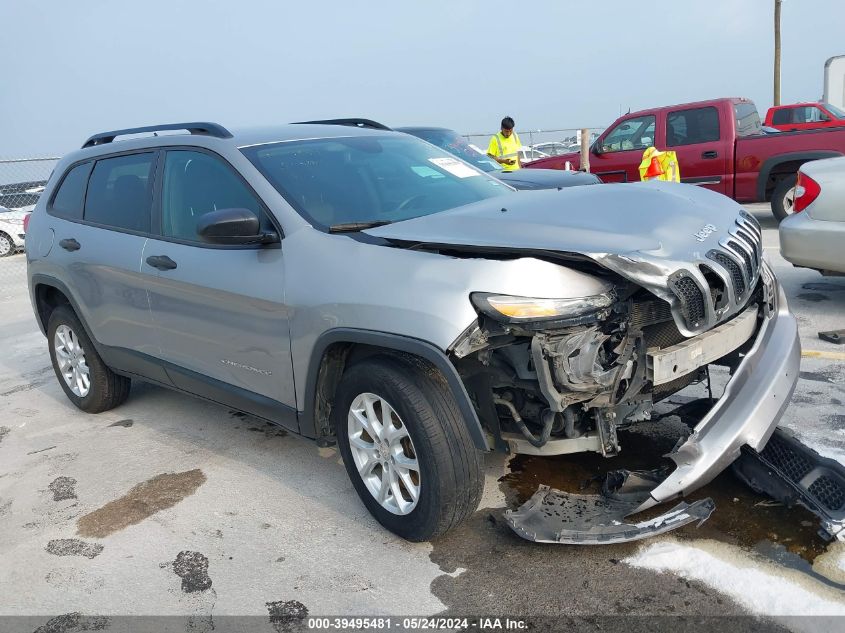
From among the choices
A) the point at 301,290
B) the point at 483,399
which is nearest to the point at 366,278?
the point at 301,290

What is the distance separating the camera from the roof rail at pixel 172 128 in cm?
403

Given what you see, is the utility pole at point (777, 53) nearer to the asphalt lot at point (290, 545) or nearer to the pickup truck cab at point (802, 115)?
the pickup truck cab at point (802, 115)

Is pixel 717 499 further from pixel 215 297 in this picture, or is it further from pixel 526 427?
pixel 215 297

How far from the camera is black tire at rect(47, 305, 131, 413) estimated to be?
5.04 meters

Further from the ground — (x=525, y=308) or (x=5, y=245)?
(x=525, y=308)

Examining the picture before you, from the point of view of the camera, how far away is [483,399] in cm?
304

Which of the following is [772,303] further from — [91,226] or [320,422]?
[91,226]

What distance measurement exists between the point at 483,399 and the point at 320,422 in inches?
33.2

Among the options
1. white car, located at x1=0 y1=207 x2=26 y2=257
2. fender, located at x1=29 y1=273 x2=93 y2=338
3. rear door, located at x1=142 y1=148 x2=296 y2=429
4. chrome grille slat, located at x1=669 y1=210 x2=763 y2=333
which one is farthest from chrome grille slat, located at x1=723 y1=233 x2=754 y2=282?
white car, located at x1=0 y1=207 x2=26 y2=257

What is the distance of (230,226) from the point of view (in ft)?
10.9

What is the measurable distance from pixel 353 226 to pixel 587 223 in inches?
41.4

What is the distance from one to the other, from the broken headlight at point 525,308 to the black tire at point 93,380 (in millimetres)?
3297

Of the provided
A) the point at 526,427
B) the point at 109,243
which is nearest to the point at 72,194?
the point at 109,243

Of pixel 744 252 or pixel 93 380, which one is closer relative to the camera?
pixel 744 252
